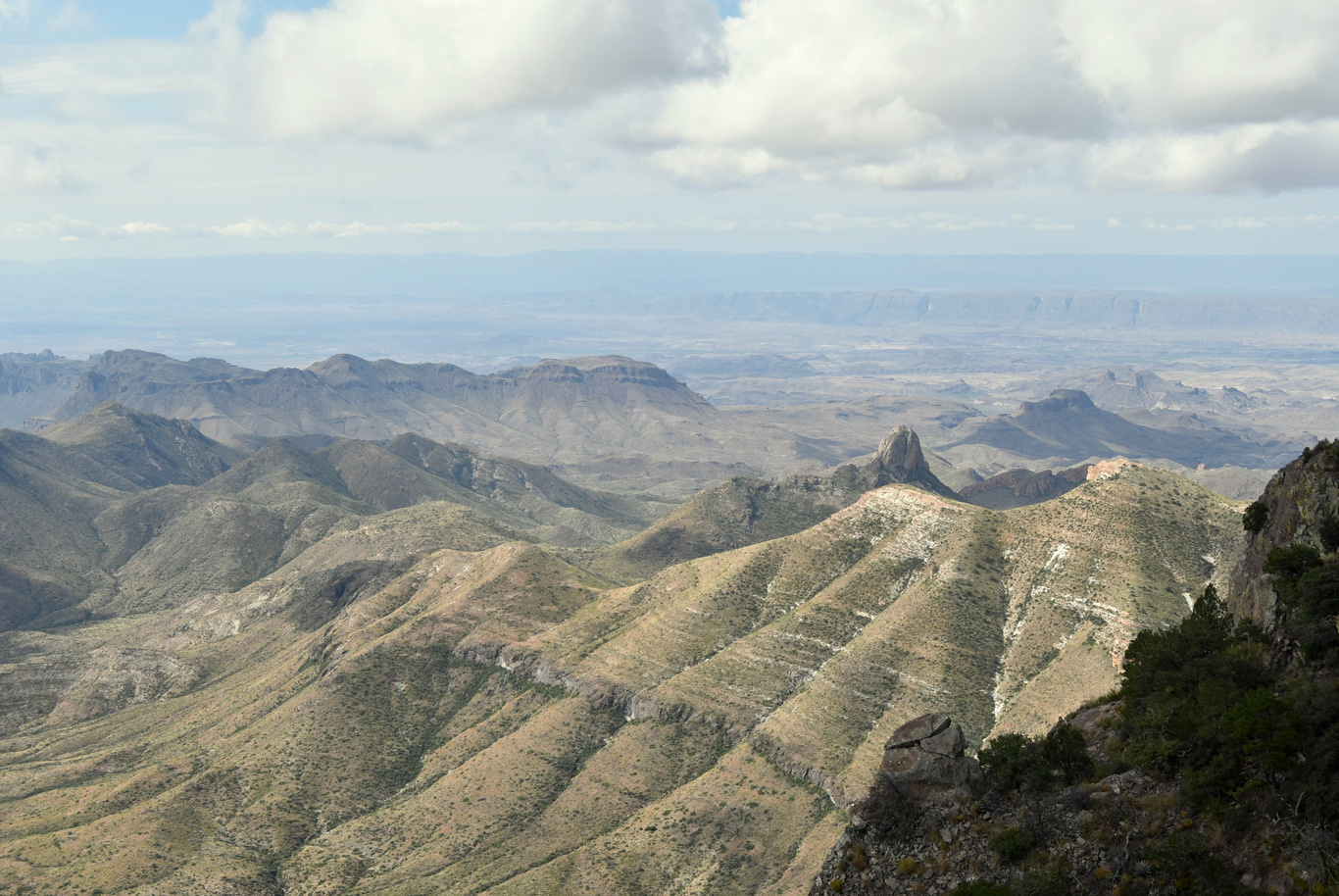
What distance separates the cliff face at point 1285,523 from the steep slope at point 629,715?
60.0 m

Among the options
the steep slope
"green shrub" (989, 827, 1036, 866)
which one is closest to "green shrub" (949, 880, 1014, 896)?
"green shrub" (989, 827, 1036, 866)

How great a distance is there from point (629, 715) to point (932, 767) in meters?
103

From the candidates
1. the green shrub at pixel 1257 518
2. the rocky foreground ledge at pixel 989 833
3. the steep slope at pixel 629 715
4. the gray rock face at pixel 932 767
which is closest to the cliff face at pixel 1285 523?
the green shrub at pixel 1257 518

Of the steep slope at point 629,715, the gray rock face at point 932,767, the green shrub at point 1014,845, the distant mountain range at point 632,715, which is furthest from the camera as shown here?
the steep slope at point 629,715

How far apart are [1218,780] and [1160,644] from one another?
15.9 meters

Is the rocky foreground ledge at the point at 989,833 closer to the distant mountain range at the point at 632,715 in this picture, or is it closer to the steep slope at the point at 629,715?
the distant mountain range at the point at 632,715

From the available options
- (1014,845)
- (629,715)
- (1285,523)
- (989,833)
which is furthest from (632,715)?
(1014,845)

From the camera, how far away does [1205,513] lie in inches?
6629

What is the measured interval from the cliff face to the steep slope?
197 ft

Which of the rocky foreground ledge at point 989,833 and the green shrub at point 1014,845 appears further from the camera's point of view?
the green shrub at point 1014,845

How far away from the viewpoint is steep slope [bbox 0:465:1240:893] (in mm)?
120500

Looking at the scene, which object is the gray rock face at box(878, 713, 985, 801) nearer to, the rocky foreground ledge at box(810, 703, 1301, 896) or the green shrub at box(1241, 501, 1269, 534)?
the rocky foreground ledge at box(810, 703, 1301, 896)

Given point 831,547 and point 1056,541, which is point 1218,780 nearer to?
point 1056,541

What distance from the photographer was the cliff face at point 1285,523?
53.3 meters
